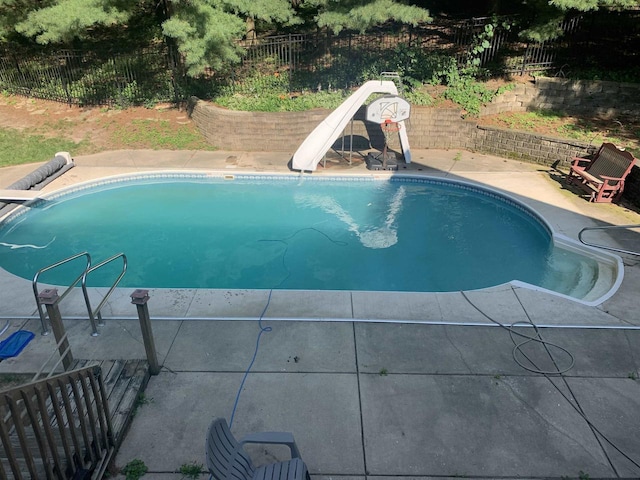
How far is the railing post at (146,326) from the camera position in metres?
5.07

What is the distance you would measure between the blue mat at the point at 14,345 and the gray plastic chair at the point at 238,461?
272cm

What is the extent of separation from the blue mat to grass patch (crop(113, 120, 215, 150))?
9705mm

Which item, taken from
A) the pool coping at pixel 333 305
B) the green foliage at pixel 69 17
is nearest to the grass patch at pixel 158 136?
the green foliage at pixel 69 17

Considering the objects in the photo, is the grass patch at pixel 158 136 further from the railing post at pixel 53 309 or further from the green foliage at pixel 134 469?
the green foliage at pixel 134 469

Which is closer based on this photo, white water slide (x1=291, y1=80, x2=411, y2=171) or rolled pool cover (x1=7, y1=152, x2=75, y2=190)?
rolled pool cover (x1=7, y1=152, x2=75, y2=190)

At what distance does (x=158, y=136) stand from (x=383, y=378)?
38.9ft

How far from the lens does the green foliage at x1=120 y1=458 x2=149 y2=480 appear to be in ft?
14.3

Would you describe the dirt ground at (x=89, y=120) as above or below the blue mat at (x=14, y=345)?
below

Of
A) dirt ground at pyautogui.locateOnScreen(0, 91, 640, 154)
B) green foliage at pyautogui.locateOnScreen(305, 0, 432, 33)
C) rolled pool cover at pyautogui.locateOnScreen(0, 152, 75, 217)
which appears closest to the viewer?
rolled pool cover at pyautogui.locateOnScreen(0, 152, 75, 217)

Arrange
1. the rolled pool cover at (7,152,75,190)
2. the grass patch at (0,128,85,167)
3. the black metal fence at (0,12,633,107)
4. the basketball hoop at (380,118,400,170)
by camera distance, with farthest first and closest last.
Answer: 1. the black metal fence at (0,12,633,107)
2. the grass patch at (0,128,85,167)
3. the basketball hoop at (380,118,400,170)
4. the rolled pool cover at (7,152,75,190)

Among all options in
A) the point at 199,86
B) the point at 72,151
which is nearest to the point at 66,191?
the point at 72,151

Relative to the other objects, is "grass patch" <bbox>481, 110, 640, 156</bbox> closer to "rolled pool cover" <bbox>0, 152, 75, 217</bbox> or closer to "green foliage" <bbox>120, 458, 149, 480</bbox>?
"rolled pool cover" <bbox>0, 152, 75, 217</bbox>

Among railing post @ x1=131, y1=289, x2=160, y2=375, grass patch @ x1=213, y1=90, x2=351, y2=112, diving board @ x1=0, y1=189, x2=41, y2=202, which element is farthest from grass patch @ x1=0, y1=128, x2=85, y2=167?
railing post @ x1=131, y1=289, x2=160, y2=375

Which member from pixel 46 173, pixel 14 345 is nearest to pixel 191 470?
pixel 14 345
